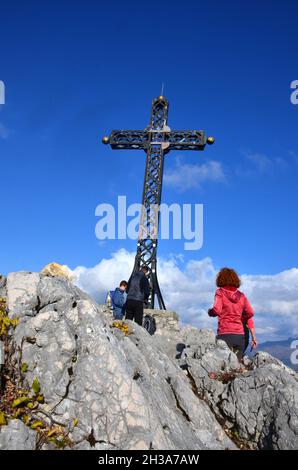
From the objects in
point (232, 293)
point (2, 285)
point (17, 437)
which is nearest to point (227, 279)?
point (232, 293)

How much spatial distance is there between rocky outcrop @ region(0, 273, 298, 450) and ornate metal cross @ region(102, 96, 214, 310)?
40.1 ft

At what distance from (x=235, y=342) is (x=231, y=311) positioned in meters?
0.89

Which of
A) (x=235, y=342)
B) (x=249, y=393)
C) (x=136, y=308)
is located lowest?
(x=249, y=393)

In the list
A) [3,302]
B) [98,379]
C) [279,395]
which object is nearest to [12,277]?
[3,302]

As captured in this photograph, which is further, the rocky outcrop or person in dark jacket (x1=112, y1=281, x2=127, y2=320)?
person in dark jacket (x1=112, y1=281, x2=127, y2=320)

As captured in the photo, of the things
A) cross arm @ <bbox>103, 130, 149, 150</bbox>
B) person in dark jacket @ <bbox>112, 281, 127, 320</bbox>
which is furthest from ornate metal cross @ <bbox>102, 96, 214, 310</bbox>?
person in dark jacket @ <bbox>112, 281, 127, 320</bbox>

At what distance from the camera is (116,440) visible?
528cm

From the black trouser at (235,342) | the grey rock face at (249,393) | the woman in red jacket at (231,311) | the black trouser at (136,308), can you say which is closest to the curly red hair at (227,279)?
the woman in red jacket at (231,311)

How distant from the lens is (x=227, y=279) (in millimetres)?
8867

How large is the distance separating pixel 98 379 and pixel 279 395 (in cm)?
367

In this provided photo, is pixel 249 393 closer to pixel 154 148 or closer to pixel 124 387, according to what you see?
pixel 124 387

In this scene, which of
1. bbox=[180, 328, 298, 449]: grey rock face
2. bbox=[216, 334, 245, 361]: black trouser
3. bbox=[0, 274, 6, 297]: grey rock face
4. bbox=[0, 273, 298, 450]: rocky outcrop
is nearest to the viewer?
bbox=[0, 273, 298, 450]: rocky outcrop

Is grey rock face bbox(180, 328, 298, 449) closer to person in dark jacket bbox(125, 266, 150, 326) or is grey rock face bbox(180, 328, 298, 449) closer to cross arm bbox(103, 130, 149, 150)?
person in dark jacket bbox(125, 266, 150, 326)

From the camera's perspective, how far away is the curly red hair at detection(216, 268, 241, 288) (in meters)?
8.83
